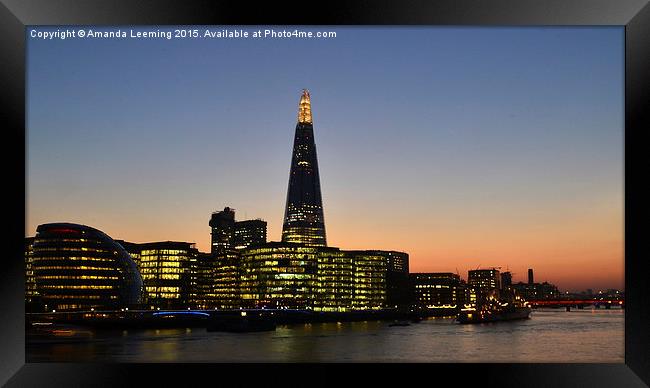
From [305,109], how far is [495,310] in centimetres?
4706

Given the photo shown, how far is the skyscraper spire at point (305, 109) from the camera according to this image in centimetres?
10194

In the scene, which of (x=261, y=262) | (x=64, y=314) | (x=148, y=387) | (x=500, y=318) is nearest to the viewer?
(x=148, y=387)

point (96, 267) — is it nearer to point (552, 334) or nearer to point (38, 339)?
point (38, 339)

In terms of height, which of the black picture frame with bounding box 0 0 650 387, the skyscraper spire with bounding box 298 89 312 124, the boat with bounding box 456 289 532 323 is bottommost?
the boat with bounding box 456 289 532 323

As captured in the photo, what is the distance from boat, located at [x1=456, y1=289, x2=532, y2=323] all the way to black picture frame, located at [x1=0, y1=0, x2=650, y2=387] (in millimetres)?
51195

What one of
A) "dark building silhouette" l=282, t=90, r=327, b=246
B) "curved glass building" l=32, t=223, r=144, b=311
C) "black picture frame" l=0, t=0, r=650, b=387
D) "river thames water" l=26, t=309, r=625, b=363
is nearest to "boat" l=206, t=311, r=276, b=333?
"curved glass building" l=32, t=223, r=144, b=311

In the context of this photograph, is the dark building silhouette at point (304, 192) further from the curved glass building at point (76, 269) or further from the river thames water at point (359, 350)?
the river thames water at point (359, 350)

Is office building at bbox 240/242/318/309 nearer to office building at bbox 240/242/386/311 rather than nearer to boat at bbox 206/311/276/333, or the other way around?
office building at bbox 240/242/386/311

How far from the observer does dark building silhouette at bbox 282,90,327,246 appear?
318 feet
